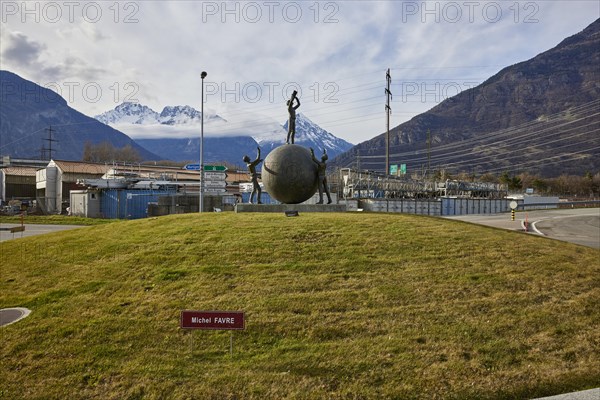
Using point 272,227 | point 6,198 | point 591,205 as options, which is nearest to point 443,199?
point 591,205

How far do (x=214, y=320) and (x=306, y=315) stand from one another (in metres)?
2.25

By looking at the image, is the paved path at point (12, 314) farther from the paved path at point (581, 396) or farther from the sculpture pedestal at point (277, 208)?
the paved path at point (581, 396)

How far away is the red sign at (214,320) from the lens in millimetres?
6785

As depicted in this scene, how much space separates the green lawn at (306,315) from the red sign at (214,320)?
679 millimetres

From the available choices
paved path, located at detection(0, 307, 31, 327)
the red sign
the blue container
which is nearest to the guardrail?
the blue container

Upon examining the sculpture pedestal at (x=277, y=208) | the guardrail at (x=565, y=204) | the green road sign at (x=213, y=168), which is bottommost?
the guardrail at (x=565, y=204)

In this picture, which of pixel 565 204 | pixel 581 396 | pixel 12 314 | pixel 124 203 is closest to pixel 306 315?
pixel 581 396

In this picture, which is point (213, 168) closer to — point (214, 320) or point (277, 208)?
point (277, 208)

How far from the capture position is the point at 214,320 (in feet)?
22.5

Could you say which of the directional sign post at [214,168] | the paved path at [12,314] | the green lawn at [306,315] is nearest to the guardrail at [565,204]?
the directional sign post at [214,168]

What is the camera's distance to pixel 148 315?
341 inches

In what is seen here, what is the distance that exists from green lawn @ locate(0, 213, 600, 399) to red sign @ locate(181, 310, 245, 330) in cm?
68

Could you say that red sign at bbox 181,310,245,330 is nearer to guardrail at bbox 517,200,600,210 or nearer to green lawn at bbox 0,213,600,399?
green lawn at bbox 0,213,600,399

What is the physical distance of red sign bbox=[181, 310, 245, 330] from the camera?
6.79 metres
